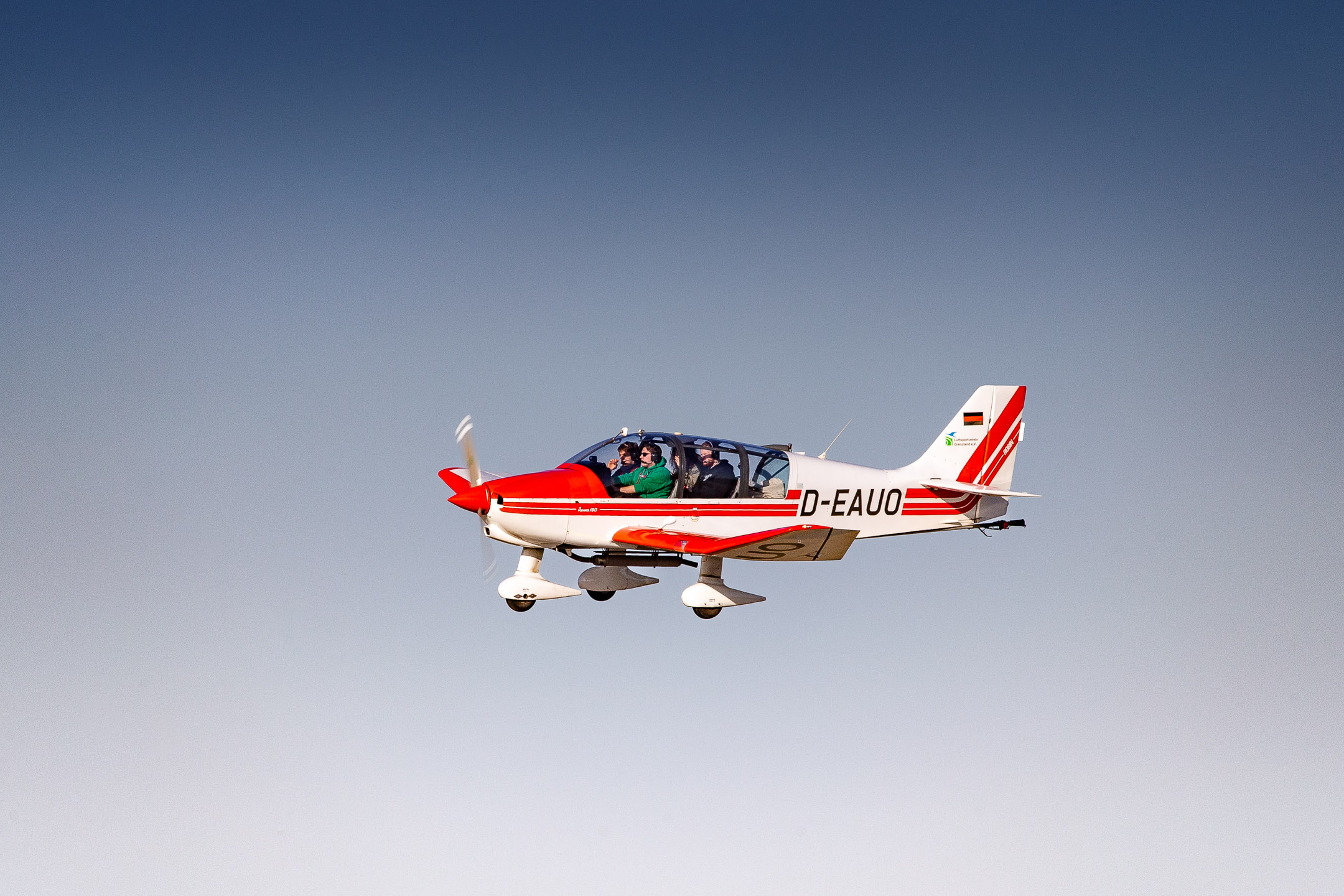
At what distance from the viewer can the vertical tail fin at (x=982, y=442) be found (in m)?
27.5

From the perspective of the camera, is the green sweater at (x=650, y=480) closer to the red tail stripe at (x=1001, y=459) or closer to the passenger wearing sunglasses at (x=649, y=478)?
the passenger wearing sunglasses at (x=649, y=478)

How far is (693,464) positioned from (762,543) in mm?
2225

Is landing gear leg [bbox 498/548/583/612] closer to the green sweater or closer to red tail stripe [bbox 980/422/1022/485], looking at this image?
the green sweater

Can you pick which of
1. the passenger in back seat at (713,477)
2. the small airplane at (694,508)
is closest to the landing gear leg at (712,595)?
the small airplane at (694,508)

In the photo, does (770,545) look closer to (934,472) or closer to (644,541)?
(644,541)

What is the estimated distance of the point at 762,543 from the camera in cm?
2347

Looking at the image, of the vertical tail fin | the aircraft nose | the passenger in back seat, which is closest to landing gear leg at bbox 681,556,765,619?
the passenger in back seat

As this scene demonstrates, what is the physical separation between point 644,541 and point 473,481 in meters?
2.99

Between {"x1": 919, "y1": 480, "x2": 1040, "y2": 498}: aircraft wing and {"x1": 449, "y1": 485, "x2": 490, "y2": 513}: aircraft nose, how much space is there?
8.40m

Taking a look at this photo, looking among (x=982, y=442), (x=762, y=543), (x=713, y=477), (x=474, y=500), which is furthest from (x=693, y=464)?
(x=982, y=442)

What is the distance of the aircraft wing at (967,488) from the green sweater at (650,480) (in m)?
5.30

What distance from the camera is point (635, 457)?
2481cm

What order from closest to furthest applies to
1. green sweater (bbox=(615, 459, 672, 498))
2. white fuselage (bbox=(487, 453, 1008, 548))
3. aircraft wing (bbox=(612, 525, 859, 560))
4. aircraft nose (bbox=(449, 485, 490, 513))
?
aircraft wing (bbox=(612, 525, 859, 560))
aircraft nose (bbox=(449, 485, 490, 513))
white fuselage (bbox=(487, 453, 1008, 548))
green sweater (bbox=(615, 459, 672, 498))

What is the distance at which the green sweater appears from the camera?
80.8ft
